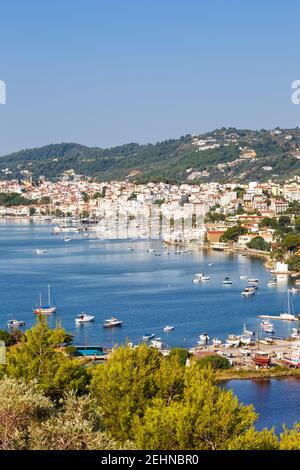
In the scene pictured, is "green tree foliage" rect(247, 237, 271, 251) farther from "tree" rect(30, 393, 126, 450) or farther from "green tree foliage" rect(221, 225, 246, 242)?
"tree" rect(30, 393, 126, 450)

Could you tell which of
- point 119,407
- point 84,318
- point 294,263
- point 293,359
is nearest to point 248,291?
point 294,263

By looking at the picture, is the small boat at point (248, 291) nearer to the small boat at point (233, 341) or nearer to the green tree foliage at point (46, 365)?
the small boat at point (233, 341)

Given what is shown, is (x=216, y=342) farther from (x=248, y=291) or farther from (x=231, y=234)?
(x=231, y=234)

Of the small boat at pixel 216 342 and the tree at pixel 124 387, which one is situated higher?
the tree at pixel 124 387

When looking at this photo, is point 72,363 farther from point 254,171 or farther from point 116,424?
point 254,171

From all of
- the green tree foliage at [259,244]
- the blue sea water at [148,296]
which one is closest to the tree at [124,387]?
the blue sea water at [148,296]

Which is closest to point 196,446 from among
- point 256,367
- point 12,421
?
point 12,421

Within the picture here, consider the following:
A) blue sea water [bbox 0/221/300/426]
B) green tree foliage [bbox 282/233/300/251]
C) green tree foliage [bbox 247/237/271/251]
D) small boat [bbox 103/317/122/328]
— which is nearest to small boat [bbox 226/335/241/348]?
blue sea water [bbox 0/221/300/426]
